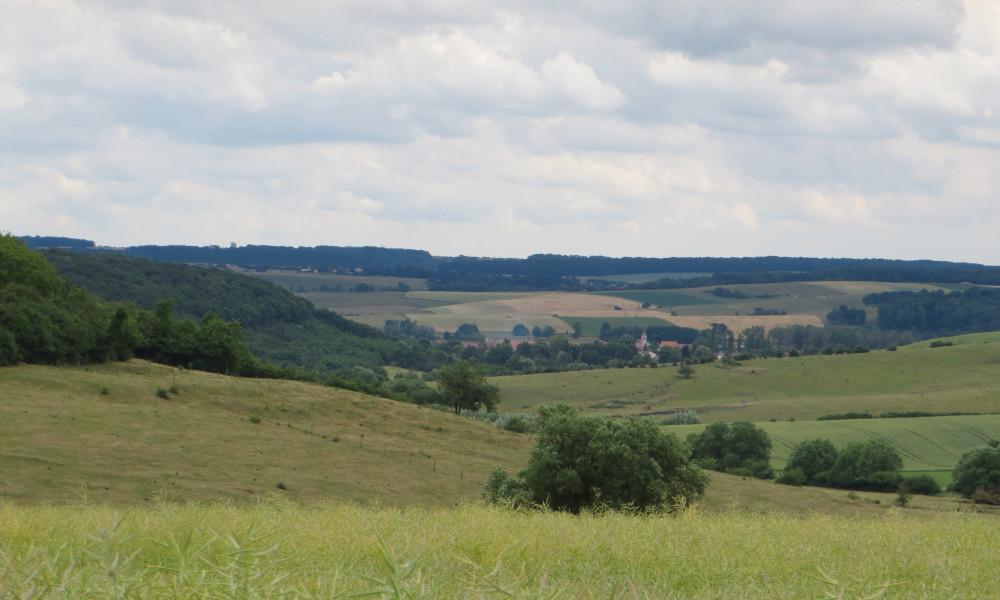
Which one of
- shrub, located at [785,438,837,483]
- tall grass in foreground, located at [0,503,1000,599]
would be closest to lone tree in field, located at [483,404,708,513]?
tall grass in foreground, located at [0,503,1000,599]

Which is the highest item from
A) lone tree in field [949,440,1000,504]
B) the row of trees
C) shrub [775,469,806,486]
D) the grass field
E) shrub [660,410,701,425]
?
the row of trees

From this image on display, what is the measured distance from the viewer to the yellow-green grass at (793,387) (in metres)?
115

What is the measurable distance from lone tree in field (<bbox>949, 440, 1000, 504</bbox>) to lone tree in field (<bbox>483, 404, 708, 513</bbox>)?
3468cm

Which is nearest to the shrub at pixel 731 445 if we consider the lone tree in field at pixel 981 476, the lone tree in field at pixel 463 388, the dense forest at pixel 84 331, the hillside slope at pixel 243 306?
the lone tree in field at pixel 981 476

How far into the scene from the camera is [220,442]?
142 feet

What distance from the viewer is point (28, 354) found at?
177 ft

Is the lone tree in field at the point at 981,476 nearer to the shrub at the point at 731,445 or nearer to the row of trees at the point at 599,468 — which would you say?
the shrub at the point at 731,445

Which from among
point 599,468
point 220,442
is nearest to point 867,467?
point 599,468

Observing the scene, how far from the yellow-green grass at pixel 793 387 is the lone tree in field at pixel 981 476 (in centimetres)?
4874

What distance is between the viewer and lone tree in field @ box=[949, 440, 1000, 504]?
58375mm

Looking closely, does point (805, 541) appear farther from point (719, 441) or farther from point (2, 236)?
point (719, 441)

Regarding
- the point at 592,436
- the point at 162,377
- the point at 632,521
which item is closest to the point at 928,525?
the point at 632,521

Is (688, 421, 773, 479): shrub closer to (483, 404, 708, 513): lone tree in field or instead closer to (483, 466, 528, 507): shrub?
(483, 466, 528, 507): shrub

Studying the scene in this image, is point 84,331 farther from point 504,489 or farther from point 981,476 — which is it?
point 981,476
